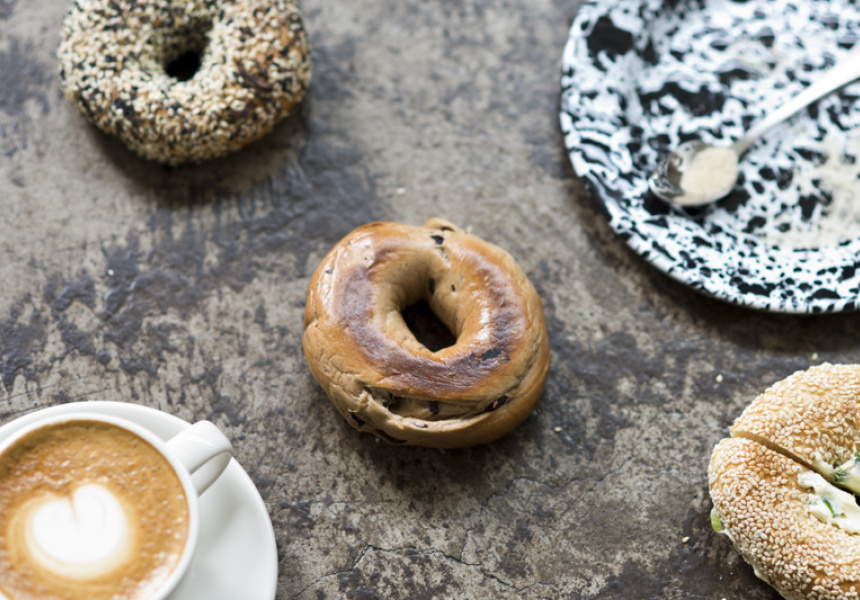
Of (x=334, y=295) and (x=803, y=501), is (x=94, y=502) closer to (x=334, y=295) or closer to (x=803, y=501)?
(x=334, y=295)

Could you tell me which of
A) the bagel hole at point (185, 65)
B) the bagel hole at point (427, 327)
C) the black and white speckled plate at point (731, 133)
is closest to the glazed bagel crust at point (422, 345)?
the bagel hole at point (427, 327)

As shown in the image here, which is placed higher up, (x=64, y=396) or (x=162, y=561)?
(x=162, y=561)

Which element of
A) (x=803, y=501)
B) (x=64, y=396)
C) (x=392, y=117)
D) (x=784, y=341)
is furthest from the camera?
(x=392, y=117)

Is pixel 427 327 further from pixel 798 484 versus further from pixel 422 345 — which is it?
pixel 798 484

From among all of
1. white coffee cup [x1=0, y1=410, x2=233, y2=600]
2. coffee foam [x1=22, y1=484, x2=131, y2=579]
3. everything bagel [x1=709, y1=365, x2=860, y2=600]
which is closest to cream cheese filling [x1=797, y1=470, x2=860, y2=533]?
everything bagel [x1=709, y1=365, x2=860, y2=600]

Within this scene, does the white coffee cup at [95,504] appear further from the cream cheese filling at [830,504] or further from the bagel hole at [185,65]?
the cream cheese filling at [830,504]

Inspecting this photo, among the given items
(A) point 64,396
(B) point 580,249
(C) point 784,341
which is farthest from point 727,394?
(A) point 64,396

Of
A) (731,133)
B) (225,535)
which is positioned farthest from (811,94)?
(225,535)
